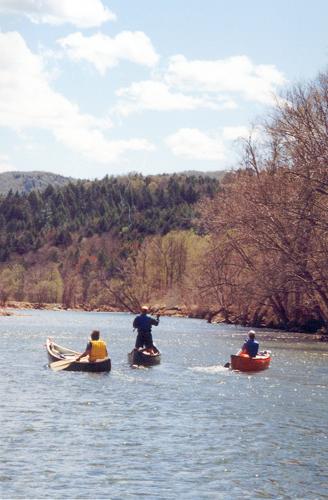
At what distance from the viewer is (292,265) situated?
54500 millimetres

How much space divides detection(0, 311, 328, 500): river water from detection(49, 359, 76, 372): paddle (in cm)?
45

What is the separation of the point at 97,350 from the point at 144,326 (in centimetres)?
234

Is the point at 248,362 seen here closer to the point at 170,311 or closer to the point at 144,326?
the point at 144,326

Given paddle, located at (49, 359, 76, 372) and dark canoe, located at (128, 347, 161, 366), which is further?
dark canoe, located at (128, 347, 161, 366)

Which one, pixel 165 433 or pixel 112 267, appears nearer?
pixel 165 433

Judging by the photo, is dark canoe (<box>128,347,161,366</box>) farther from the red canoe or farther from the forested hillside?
the forested hillside

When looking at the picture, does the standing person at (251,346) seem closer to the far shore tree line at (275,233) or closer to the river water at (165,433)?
the river water at (165,433)

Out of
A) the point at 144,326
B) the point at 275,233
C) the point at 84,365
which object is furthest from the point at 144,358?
the point at 275,233

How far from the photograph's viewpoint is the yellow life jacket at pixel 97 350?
105 feet

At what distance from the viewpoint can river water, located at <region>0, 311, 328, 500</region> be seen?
15.7 metres

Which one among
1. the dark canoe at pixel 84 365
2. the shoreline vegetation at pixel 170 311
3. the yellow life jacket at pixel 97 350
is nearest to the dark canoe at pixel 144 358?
the dark canoe at pixel 84 365

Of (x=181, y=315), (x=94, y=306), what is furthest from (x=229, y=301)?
(x=94, y=306)

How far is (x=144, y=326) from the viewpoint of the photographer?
3372 cm

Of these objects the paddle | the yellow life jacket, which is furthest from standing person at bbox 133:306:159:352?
the paddle
